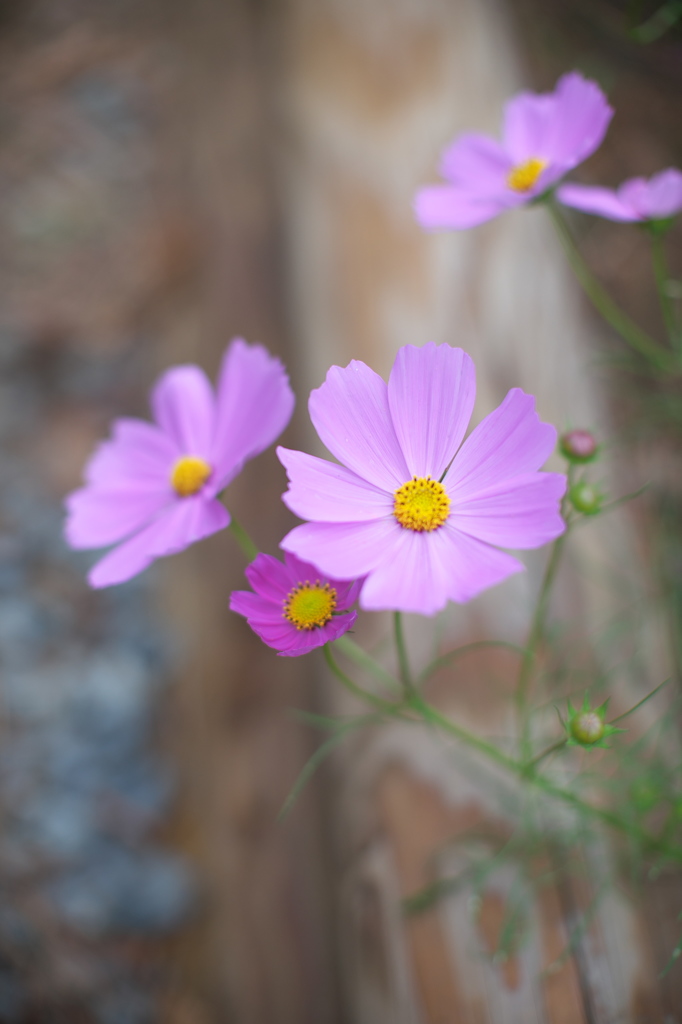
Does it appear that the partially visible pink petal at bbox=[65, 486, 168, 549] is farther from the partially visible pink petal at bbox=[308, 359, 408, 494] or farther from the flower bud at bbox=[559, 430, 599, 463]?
the flower bud at bbox=[559, 430, 599, 463]

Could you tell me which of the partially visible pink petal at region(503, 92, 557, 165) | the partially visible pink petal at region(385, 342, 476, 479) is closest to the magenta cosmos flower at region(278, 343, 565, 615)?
the partially visible pink petal at region(385, 342, 476, 479)

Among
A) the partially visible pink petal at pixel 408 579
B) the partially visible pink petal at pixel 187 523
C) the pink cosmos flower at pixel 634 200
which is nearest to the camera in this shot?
the partially visible pink petal at pixel 408 579

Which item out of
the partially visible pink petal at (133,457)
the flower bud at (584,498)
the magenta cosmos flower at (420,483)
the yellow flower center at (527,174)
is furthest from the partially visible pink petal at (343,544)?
the yellow flower center at (527,174)

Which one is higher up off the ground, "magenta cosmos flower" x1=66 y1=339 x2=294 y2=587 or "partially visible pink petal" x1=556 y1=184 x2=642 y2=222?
"partially visible pink petal" x1=556 y1=184 x2=642 y2=222

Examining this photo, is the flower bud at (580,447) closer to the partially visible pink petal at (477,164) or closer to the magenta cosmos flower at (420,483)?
the magenta cosmos flower at (420,483)

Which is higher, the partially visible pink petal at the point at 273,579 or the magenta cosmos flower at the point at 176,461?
the magenta cosmos flower at the point at 176,461

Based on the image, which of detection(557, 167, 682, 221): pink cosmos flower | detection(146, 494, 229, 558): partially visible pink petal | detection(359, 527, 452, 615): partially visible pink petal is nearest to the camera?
detection(359, 527, 452, 615): partially visible pink petal

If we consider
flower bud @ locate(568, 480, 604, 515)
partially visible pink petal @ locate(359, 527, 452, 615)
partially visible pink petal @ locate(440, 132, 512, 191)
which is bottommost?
partially visible pink petal @ locate(359, 527, 452, 615)
